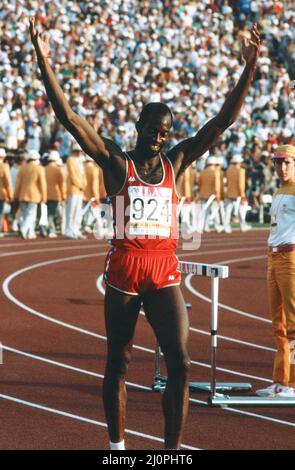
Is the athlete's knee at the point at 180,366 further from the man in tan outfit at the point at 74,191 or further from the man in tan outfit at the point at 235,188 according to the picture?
the man in tan outfit at the point at 235,188

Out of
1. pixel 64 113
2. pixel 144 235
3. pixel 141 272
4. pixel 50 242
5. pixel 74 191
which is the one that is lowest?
pixel 50 242

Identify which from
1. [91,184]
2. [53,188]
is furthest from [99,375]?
[91,184]

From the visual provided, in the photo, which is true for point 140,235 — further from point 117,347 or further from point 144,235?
point 117,347

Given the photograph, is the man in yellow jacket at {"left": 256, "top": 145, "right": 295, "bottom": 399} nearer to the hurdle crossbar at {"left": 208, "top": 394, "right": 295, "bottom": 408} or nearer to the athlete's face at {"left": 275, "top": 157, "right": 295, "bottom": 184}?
the athlete's face at {"left": 275, "top": 157, "right": 295, "bottom": 184}

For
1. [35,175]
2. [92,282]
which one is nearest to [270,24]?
[35,175]

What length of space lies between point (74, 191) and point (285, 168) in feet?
53.6

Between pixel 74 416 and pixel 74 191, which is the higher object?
pixel 74 191

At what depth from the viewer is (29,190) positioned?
80.5 ft

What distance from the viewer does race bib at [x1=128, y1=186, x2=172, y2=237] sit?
21.3ft

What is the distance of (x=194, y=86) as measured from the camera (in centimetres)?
3516

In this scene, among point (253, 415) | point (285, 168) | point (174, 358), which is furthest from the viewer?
point (285, 168)

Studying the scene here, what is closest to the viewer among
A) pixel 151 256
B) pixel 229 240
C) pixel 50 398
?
pixel 151 256
